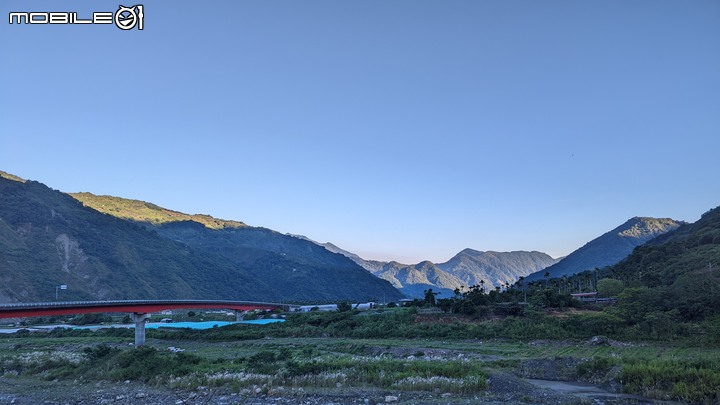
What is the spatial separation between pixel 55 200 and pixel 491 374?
7596 inches

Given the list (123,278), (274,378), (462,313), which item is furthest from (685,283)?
(123,278)

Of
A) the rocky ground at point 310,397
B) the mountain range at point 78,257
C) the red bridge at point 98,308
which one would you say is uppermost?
the mountain range at point 78,257

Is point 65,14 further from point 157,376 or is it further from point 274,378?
point 274,378

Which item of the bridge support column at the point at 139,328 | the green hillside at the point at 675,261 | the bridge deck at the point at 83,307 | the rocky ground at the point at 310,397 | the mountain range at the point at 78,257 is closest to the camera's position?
the rocky ground at the point at 310,397

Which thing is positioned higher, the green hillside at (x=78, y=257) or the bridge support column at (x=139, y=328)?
the green hillside at (x=78, y=257)

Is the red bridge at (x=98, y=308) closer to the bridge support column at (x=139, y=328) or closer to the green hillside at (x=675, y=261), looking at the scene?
the bridge support column at (x=139, y=328)

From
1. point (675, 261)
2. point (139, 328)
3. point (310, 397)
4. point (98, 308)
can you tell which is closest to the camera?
point (310, 397)

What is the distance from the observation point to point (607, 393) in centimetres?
3089

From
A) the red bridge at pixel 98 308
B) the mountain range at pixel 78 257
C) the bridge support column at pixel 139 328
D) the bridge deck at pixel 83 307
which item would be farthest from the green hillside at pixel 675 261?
the mountain range at pixel 78 257

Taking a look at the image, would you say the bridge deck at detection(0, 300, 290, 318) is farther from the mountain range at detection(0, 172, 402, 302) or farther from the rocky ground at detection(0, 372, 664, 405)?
the mountain range at detection(0, 172, 402, 302)

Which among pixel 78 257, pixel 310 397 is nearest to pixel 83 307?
pixel 310 397

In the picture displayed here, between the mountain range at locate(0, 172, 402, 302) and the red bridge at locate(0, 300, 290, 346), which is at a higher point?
the mountain range at locate(0, 172, 402, 302)

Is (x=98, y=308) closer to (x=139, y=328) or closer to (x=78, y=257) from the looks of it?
(x=139, y=328)

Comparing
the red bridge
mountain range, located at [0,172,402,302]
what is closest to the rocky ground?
the red bridge
